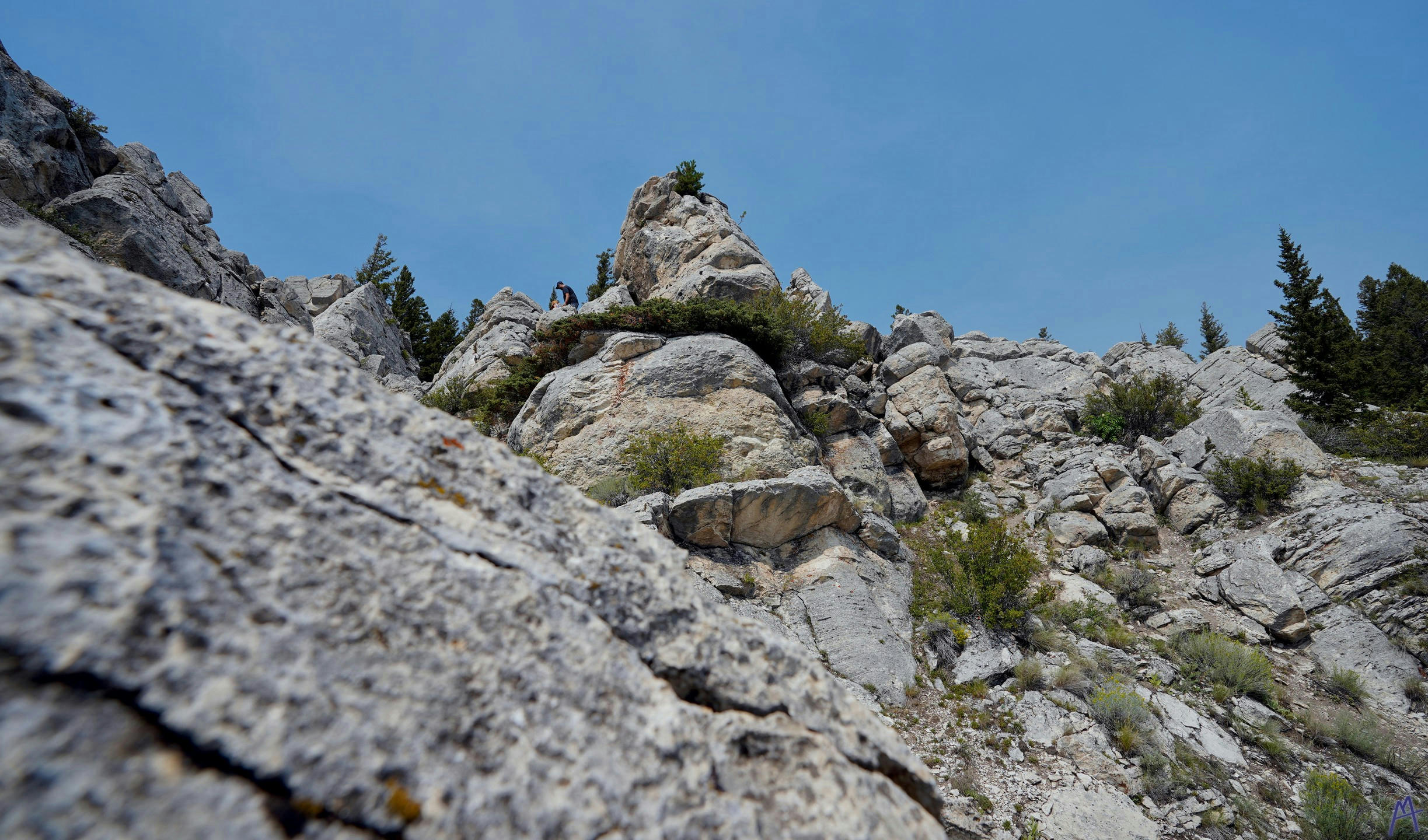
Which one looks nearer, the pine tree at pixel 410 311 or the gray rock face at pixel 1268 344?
the gray rock face at pixel 1268 344

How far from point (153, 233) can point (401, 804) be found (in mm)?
28936

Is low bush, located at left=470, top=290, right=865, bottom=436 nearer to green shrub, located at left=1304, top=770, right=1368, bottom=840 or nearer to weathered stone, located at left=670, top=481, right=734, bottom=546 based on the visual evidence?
weathered stone, located at left=670, top=481, right=734, bottom=546

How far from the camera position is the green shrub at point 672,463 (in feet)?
45.1

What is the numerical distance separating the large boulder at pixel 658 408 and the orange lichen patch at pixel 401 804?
12.6 m

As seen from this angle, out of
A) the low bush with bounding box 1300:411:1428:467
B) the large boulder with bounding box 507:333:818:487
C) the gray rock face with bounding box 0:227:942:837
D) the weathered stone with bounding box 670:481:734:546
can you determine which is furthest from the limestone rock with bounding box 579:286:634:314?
the low bush with bounding box 1300:411:1428:467

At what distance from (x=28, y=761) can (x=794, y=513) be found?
12.6 meters

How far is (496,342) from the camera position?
78.1 feet

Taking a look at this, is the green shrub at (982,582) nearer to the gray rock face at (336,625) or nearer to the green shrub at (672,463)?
the green shrub at (672,463)

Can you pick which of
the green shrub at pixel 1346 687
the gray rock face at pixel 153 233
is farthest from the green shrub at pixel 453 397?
the green shrub at pixel 1346 687

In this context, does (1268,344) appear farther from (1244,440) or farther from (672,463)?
(672,463)

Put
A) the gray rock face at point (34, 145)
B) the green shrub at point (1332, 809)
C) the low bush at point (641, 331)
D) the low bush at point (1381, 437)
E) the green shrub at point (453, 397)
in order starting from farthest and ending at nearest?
the green shrub at point (453, 397), the low bush at point (641, 331), the gray rock face at point (34, 145), the low bush at point (1381, 437), the green shrub at point (1332, 809)

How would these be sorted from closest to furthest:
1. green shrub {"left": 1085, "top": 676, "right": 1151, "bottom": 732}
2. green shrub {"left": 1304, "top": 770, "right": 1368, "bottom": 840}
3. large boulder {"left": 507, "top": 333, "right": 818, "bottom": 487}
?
green shrub {"left": 1304, "top": 770, "right": 1368, "bottom": 840} < green shrub {"left": 1085, "top": 676, "right": 1151, "bottom": 732} < large boulder {"left": 507, "top": 333, "right": 818, "bottom": 487}

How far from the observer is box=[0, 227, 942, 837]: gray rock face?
147cm

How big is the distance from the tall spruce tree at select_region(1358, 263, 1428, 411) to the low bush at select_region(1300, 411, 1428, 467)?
2978mm
